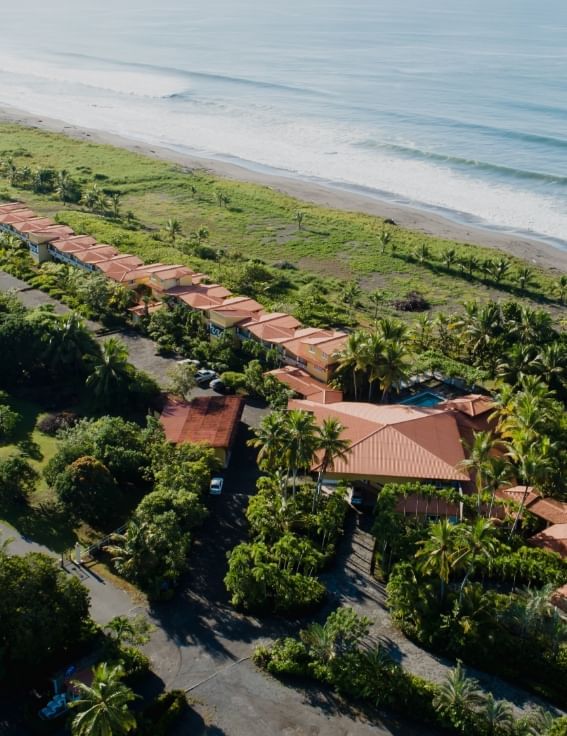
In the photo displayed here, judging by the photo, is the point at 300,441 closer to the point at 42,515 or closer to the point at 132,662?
the point at 132,662

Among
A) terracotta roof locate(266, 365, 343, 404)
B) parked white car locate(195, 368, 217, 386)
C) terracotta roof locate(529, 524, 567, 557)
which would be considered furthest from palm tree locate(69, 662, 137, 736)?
parked white car locate(195, 368, 217, 386)

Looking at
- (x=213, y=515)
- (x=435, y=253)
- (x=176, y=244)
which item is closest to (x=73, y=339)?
(x=213, y=515)

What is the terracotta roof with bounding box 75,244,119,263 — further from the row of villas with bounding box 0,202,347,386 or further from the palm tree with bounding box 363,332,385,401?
the palm tree with bounding box 363,332,385,401

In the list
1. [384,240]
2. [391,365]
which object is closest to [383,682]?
[391,365]

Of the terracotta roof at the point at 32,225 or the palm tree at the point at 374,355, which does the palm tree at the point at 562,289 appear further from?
the terracotta roof at the point at 32,225

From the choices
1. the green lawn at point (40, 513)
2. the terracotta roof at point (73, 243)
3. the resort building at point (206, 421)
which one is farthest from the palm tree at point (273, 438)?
the terracotta roof at point (73, 243)

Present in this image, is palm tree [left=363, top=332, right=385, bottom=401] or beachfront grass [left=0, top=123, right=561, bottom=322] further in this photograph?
beachfront grass [left=0, top=123, right=561, bottom=322]

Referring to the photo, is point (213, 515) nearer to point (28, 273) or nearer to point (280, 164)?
point (28, 273)
